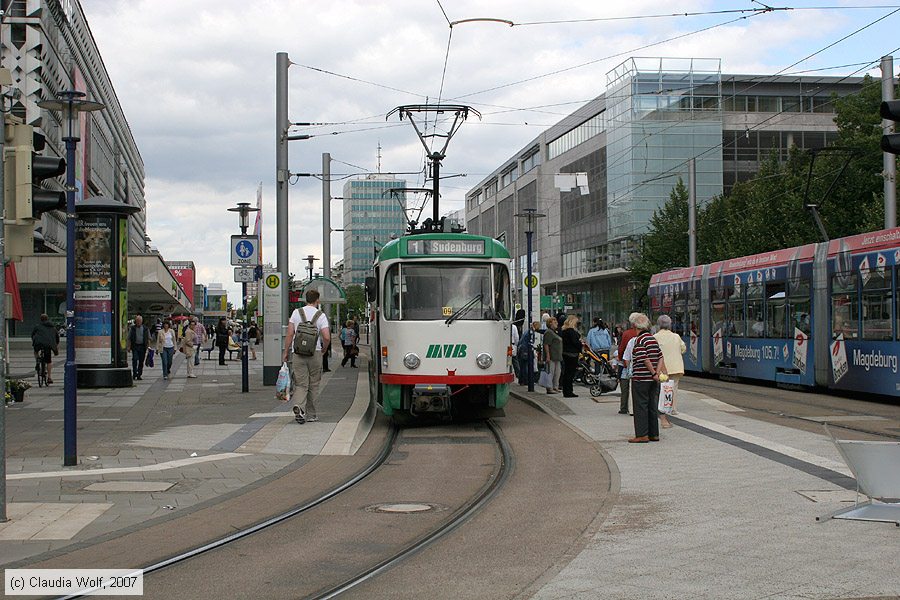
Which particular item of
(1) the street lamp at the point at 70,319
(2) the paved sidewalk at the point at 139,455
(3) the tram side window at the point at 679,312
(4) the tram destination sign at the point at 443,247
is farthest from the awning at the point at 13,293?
(3) the tram side window at the point at 679,312

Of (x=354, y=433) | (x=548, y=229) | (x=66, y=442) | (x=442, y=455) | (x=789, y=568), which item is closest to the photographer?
(x=789, y=568)

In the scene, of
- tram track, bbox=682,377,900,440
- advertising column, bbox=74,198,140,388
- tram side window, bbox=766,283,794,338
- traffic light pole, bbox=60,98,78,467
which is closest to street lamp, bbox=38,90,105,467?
traffic light pole, bbox=60,98,78,467

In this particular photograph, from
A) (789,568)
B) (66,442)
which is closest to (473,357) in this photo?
(66,442)

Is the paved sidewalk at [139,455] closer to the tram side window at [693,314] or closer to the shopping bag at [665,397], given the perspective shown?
the shopping bag at [665,397]

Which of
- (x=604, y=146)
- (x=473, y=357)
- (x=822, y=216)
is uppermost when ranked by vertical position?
(x=604, y=146)

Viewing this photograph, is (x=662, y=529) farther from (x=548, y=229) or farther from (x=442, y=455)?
(x=548, y=229)

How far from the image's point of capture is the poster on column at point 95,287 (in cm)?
2394

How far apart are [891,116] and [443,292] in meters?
8.28

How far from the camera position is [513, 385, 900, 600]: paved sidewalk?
20.2 feet

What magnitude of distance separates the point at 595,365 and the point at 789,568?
18.4 metres

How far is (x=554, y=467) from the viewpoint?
38.8ft

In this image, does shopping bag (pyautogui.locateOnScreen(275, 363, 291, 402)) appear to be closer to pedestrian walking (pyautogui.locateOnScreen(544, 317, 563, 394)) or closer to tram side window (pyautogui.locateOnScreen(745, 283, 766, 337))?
pedestrian walking (pyautogui.locateOnScreen(544, 317, 563, 394))

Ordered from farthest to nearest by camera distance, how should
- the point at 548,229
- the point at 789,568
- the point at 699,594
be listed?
the point at 548,229 → the point at 789,568 → the point at 699,594

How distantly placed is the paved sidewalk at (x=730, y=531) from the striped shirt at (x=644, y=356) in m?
0.88
